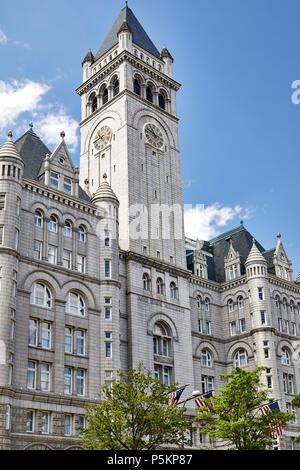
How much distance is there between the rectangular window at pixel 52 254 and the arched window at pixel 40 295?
2895mm

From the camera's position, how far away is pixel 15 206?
54781 mm

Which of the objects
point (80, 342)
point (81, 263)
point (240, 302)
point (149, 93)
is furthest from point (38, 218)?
point (240, 302)

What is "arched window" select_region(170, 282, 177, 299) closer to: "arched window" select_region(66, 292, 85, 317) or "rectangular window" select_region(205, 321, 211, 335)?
"rectangular window" select_region(205, 321, 211, 335)

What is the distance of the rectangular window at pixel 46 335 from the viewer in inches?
2126

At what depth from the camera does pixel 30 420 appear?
50219mm

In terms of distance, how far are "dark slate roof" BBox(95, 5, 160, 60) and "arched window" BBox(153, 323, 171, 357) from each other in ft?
127

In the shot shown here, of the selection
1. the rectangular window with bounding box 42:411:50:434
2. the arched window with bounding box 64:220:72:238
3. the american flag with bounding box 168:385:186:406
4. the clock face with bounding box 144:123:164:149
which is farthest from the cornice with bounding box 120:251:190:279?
the rectangular window with bounding box 42:411:50:434

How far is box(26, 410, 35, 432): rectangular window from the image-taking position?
49.9 metres

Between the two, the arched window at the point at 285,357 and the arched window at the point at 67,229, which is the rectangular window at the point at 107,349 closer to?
the arched window at the point at 67,229

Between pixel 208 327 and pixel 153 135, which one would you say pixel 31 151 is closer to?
pixel 153 135

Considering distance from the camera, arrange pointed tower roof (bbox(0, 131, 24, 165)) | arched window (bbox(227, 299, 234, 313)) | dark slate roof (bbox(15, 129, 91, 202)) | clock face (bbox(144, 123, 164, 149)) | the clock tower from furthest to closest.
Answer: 1. arched window (bbox(227, 299, 234, 313))
2. clock face (bbox(144, 123, 164, 149))
3. the clock tower
4. dark slate roof (bbox(15, 129, 91, 202))
5. pointed tower roof (bbox(0, 131, 24, 165))
